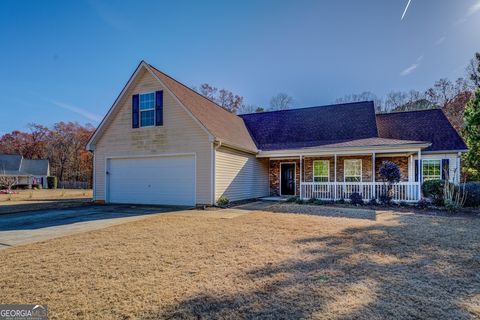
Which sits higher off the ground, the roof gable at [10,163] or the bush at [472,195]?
the roof gable at [10,163]

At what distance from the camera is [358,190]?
12961 millimetres

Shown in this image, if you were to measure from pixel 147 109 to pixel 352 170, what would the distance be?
11515 mm

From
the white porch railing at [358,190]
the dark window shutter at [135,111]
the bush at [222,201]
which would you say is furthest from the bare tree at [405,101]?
the dark window shutter at [135,111]

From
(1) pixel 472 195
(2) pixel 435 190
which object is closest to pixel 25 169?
(2) pixel 435 190

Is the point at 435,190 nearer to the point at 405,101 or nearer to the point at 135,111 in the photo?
the point at 135,111

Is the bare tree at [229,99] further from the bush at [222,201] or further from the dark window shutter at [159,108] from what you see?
the bush at [222,201]

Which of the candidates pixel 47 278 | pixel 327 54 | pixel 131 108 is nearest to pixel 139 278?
pixel 47 278

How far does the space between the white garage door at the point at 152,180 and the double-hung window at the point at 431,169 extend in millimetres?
13300

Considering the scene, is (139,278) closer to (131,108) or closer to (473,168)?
(131,108)

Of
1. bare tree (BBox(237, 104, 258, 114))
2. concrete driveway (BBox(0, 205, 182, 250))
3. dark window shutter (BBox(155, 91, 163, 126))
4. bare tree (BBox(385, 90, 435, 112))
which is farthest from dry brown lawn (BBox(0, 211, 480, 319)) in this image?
bare tree (BBox(385, 90, 435, 112))

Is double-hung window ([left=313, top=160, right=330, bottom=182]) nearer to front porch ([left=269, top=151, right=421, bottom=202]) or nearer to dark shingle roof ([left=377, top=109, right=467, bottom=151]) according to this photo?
front porch ([left=269, top=151, right=421, bottom=202])

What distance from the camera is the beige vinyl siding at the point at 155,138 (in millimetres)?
11327

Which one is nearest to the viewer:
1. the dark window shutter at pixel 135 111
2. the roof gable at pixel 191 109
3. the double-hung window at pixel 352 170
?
the roof gable at pixel 191 109

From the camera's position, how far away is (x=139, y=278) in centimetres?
358
